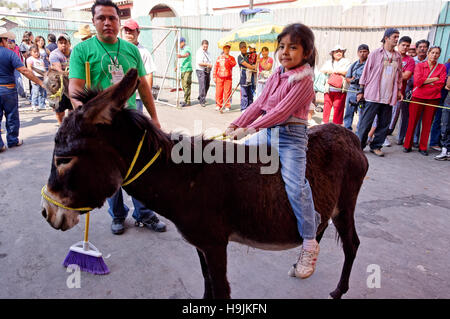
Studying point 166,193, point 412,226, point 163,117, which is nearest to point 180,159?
point 166,193

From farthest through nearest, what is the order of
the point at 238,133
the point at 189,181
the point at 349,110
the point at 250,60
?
the point at 250,60, the point at 349,110, the point at 238,133, the point at 189,181

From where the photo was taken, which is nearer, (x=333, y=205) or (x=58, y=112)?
(x=333, y=205)

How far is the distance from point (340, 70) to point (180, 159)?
745cm

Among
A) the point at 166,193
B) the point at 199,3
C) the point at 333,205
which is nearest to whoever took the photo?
the point at 166,193

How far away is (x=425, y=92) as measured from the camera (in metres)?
6.98

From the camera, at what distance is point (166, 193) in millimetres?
1946

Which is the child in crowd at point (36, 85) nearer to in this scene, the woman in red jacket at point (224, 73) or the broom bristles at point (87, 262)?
the woman in red jacket at point (224, 73)

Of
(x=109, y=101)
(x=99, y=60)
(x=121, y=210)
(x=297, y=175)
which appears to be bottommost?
(x=121, y=210)

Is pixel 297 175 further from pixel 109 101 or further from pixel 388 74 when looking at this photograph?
pixel 388 74

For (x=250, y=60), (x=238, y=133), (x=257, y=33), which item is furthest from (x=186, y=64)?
(x=238, y=133)

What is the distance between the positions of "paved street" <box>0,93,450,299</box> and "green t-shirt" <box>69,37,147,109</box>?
1319 mm

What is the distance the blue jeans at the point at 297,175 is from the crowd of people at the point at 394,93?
497 centimetres

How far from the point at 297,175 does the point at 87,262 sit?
2309mm
